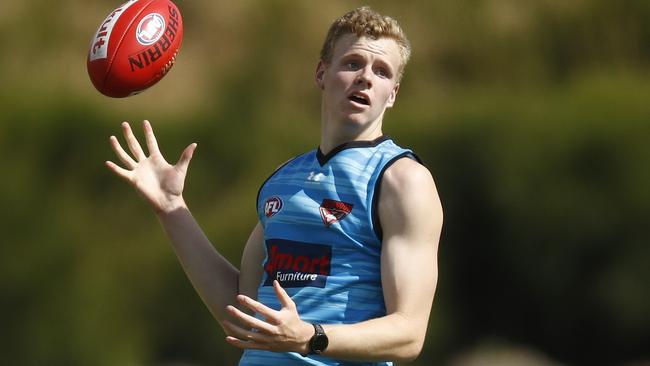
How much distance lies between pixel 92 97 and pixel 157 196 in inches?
323

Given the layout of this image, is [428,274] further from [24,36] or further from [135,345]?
[24,36]

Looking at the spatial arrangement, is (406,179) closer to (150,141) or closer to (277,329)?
(277,329)

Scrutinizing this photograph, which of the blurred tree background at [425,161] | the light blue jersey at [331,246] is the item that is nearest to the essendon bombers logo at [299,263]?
the light blue jersey at [331,246]

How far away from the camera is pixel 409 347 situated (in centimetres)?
365

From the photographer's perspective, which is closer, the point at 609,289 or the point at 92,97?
the point at 609,289

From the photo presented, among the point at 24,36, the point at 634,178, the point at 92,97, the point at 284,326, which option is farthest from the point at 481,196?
the point at 284,326

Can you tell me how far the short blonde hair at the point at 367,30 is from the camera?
3979 millimetres

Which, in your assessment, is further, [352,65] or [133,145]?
[133,145]

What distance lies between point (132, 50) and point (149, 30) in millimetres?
112

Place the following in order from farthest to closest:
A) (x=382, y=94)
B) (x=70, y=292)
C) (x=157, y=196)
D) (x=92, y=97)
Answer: (x=92, y=97)
(x=70, y=292)
(x=157, y=196)
(x=382, y=94)

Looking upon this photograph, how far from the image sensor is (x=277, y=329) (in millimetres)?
3359

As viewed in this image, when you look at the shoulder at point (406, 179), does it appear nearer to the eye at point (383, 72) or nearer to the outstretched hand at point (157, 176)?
the eye at point (383, 72)

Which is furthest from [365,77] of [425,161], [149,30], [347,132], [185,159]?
[425,161]

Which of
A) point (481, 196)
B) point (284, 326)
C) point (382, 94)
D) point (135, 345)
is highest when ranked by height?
point (382, 94)
